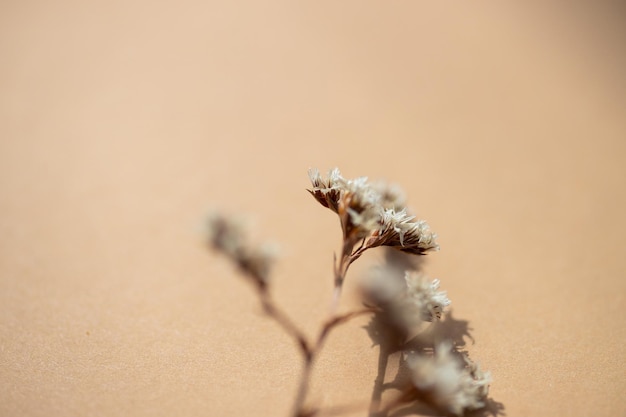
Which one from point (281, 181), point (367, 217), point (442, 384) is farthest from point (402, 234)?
point (281, 181)

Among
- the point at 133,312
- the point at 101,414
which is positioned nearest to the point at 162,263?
the point at 133,312

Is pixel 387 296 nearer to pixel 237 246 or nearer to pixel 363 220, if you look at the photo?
pixel 363 220

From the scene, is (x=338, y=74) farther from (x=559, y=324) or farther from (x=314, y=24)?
(x=559, y=324)

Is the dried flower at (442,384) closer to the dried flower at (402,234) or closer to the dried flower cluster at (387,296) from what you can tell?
the dried flower cluster at (387,296)

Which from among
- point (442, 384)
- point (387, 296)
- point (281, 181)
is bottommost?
point (442, 384)

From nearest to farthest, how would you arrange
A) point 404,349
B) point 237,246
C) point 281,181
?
point 237,246, point 404,349, point 281,181

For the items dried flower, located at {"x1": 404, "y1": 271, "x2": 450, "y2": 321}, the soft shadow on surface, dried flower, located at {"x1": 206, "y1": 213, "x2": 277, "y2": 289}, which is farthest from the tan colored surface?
dried flower, located at {"x1": 206, "y1": 213, "x2": 277, "y2": 289}
